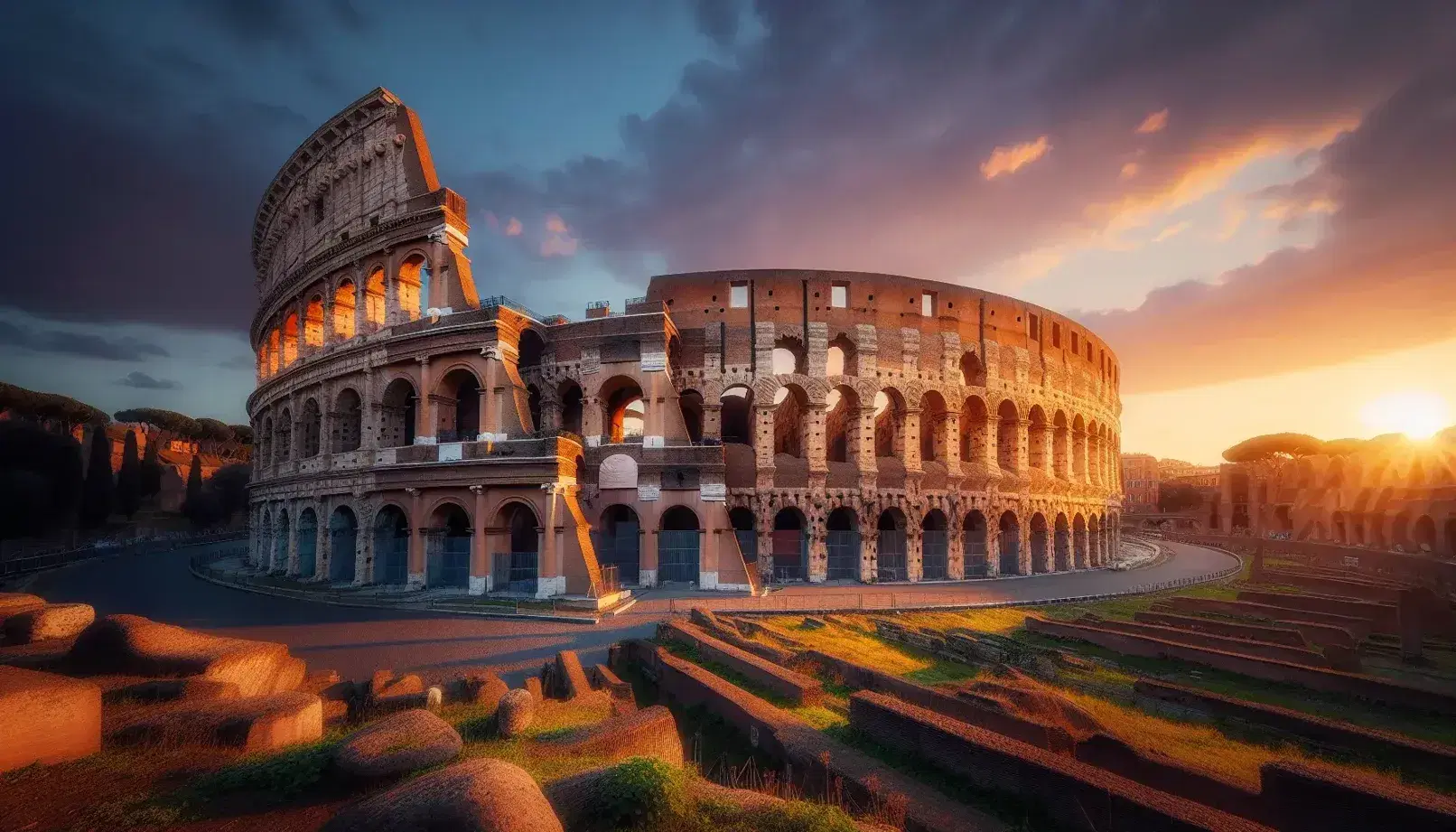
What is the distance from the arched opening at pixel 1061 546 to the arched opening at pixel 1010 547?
10.4 ft

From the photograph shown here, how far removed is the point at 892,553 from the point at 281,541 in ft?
94.8

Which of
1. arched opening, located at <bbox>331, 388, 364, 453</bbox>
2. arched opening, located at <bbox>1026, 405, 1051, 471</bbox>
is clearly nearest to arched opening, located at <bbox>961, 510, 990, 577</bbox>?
arched opening, located at <bbox>1026, 405, 1051, 471</bbox>

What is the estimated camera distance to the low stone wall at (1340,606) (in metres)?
19.2

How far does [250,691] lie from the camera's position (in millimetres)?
10234

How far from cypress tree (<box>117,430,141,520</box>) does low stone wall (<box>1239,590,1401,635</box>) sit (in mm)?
78024

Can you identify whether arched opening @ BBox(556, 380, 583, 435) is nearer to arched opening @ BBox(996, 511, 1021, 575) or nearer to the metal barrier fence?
arched opening @ BBox(996, 511, 1021, 575)

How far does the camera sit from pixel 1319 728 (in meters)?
9.86

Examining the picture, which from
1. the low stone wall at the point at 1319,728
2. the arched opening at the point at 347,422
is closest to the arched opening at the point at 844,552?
the low stone wall at the point at 1319,728

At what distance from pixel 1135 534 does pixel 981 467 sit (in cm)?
4682

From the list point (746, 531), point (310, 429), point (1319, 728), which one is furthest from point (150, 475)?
point (1319, 728)

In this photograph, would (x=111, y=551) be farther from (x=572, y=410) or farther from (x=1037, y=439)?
(x=1037, y=439)

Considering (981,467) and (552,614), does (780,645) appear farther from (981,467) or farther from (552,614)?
(981,467)

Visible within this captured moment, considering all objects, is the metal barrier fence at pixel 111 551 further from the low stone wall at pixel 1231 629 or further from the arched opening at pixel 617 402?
the low stone wall at pixel 1231 629

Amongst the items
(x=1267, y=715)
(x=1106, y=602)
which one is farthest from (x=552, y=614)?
(x=1106, y=602)
